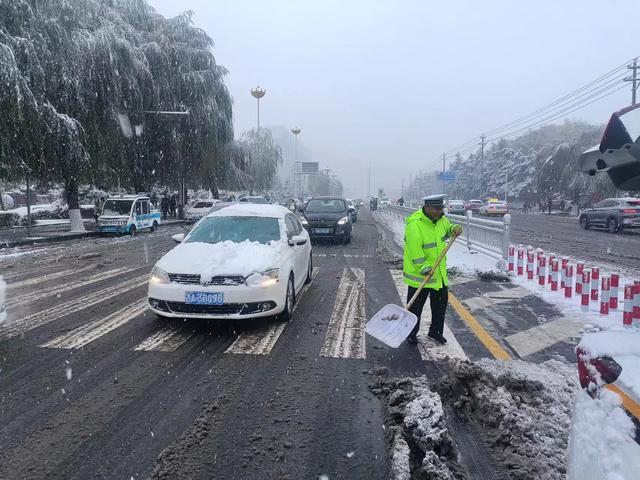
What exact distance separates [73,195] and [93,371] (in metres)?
20.3

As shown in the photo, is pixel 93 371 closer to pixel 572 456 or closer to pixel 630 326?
pixel 572 456

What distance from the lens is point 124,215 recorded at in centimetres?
2127

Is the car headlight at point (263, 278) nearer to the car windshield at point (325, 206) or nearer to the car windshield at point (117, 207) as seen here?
the car windshield at point (325, 206)

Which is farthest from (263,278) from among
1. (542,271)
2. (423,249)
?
(542,271)

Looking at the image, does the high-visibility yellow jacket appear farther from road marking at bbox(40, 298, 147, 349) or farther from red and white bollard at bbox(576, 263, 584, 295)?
road marking at bbox(40, 298, 147, 349)

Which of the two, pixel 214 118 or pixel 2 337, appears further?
pixel 214 118

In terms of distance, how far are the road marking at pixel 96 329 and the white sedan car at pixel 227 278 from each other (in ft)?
2.24

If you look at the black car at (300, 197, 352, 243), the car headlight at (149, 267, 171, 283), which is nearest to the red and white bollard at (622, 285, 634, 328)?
the car headlight at (149, 267, 171, 283)

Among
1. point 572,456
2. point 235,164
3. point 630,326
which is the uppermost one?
point 235,164

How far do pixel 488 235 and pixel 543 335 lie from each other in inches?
256

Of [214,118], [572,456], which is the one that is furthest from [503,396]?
[214,118]

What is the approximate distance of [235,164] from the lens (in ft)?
117

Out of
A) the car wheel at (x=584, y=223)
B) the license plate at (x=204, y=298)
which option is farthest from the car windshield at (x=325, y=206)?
the car wheel at (x=584, y=223)

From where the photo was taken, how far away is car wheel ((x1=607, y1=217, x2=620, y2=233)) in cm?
2172
